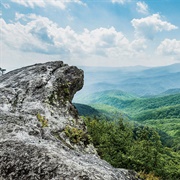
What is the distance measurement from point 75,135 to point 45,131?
3010 millimetres

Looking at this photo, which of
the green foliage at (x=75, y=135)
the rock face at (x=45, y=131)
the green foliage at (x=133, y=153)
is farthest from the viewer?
the green foliage at (x=133, y=153)

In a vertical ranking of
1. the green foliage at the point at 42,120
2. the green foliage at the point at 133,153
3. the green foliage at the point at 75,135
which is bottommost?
the green foliage at the point at 133,153

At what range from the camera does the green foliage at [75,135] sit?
495 inches

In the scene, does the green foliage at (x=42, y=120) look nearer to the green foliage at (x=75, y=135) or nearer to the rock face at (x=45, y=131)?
the rock face at (x=45, y=131)

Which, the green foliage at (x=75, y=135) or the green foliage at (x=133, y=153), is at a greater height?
the green foliage at (x=75, y=135)

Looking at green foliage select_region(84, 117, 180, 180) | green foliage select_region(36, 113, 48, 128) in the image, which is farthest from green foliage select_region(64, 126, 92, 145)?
green foliage select_region(84, 117, 180, 180)

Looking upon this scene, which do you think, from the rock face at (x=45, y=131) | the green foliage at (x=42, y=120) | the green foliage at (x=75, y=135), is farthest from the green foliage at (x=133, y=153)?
the green foliage at (x=42, y=120)

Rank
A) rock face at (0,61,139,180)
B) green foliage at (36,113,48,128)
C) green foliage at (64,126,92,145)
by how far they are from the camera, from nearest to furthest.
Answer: rock face at (0,61,139,180), green foliage at (36,113,48,128), green foliage at (64,126,92,145)

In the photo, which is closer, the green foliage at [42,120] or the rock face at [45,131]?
the rock face at [45,131]

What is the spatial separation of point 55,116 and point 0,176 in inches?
278

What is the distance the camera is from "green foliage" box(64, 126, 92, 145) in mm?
12570

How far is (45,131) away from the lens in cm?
1023

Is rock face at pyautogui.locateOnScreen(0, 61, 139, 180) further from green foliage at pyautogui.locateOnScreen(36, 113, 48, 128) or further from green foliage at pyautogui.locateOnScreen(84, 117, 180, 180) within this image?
green foliage at pyautogui.locateOnScreen(84, 117, 180, 180)

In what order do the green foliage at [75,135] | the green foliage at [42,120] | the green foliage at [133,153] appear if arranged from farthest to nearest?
the green foliage at [133,153] < the green foliage at [75,135] < the green foliage at [42,120]
